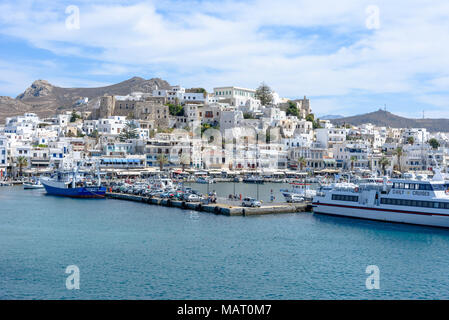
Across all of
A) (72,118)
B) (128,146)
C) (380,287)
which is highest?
(72,118)

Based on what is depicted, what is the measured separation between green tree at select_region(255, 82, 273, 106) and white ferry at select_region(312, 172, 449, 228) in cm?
7822

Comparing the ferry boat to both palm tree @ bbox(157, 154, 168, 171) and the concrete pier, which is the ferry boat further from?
palm tree @ bbox(157, 154, 168, 171)

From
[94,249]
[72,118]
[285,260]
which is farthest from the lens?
[72,118]

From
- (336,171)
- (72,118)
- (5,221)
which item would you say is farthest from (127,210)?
(72,118)

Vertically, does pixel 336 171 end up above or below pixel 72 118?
below

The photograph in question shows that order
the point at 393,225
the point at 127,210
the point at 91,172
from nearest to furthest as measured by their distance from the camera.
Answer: the point at 393,225, the point at 127,210, the point at 91,172

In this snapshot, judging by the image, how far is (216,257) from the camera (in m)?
25.3

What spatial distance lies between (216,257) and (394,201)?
18362 mm

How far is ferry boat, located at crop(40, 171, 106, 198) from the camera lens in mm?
55719

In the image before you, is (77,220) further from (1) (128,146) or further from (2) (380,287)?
(1) (128,146)

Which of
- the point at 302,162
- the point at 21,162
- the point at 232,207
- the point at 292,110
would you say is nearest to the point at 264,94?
the point at 292,110

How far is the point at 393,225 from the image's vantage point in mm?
36281

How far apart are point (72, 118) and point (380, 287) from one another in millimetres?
99337

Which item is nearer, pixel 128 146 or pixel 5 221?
pixel 5 221
